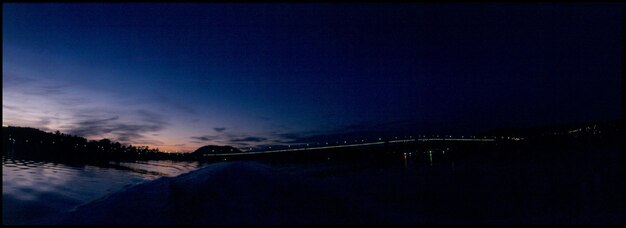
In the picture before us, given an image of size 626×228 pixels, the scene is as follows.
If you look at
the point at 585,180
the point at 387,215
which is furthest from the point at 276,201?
the point at 585,180

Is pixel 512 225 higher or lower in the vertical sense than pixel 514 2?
lower

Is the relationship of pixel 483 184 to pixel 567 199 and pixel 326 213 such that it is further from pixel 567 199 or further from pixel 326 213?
pixel 326 213

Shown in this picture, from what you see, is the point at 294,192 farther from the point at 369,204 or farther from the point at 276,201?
the point at 369,204

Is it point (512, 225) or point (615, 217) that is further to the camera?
point (615, 217)

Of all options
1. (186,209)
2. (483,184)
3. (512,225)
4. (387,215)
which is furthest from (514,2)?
(483,184)

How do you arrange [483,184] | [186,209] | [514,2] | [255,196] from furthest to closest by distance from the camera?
[483,184] < [255,196] < [186,209] < [514,2]

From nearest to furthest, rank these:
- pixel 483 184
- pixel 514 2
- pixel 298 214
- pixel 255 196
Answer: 1. pixel 514 2
2. pixel 298 214
3. pixel 255 196
4. pixel 483 184

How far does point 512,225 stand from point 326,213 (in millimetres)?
3296

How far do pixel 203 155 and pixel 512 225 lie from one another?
20324 cm

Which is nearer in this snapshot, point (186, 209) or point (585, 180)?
point (186, 209)

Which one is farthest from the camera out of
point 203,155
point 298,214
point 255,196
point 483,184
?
point 203,155

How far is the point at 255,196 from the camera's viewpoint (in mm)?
8656

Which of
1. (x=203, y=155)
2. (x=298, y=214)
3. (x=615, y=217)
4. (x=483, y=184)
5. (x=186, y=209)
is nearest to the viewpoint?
(x=615, y=217)

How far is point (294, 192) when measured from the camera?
30.8ft
